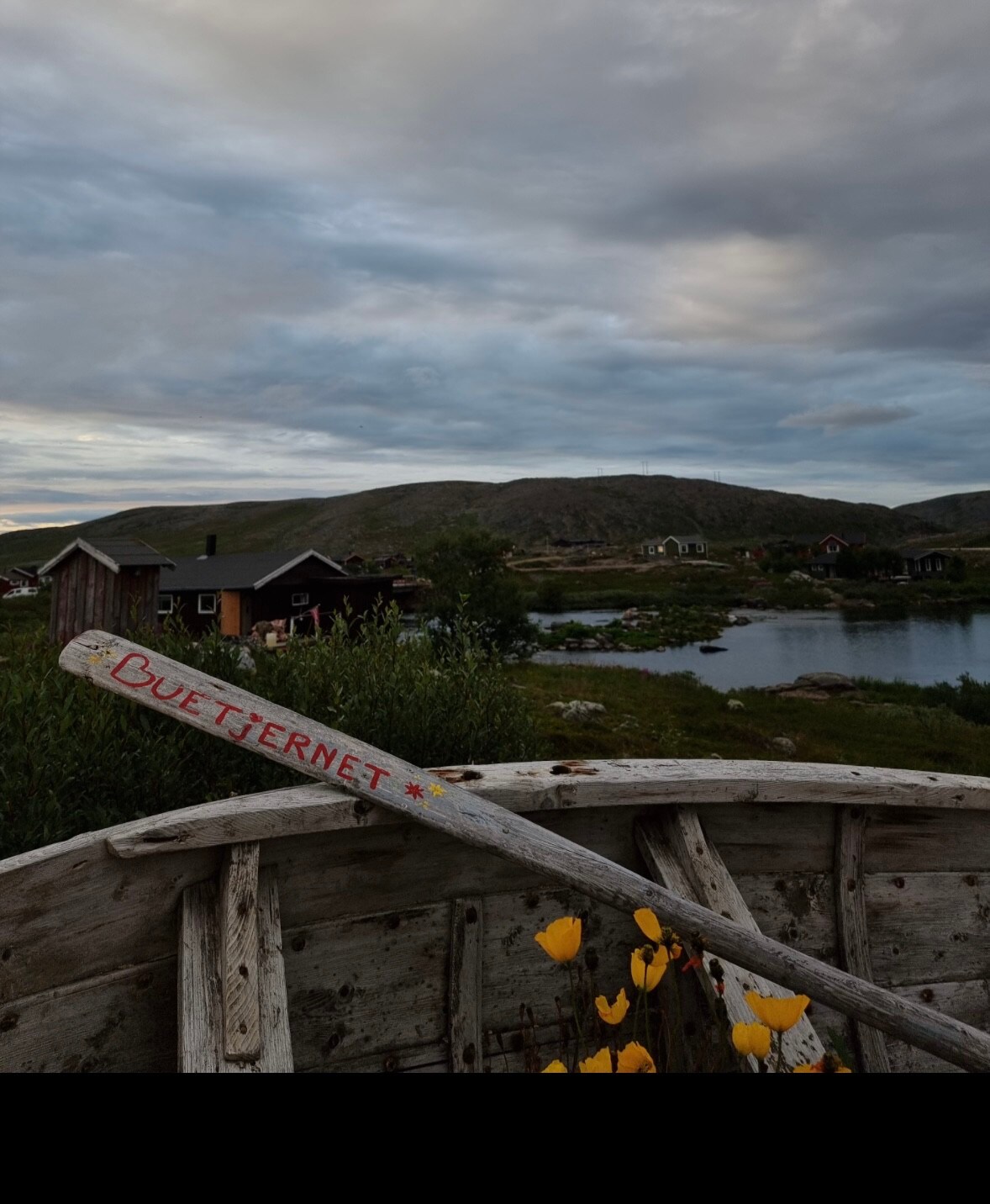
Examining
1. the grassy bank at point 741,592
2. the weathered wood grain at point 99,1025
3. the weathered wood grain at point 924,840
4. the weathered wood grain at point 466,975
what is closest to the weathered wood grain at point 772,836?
the weathered wood grain at point 924,840

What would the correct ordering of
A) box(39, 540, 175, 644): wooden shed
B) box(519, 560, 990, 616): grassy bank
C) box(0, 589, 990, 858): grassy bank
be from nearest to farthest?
box(0, 589, 990, 858): grassy bank, box(39, 540, 175, 644): wooden shed, box(519, 560, 990, 616): grassy bank

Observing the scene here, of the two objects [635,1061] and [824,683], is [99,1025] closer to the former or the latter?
[635,1061]

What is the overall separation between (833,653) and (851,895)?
1557 inches

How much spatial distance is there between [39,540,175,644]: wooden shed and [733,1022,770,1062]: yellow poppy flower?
667 inches

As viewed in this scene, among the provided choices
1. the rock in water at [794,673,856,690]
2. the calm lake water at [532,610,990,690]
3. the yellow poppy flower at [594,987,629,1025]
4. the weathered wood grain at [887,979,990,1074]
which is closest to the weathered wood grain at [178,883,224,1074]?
the yellow poppy flower at [594,987,629,1025]

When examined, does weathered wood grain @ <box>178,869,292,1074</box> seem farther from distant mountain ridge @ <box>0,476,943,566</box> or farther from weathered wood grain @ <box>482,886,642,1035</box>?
distant mountain ridge @ <box>0,476,943,566</box>

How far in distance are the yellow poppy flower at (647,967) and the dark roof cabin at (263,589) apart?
3319cm

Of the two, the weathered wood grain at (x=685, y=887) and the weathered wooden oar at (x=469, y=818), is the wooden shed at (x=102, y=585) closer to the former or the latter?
the weathered wooden oar at (x=469, y=818)

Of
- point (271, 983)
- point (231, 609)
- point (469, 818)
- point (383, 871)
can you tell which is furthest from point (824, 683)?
point (271, 983)

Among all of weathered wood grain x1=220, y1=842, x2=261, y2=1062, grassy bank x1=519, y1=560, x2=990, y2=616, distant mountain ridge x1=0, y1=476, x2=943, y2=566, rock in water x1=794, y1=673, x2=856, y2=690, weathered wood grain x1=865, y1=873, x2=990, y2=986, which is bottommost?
rock in water x1=794, y1=673, x2=856, y2=690

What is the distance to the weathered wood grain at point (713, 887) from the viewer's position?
279 cm

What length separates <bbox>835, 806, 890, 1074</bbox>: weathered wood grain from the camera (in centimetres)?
380

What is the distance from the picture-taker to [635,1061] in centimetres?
186
